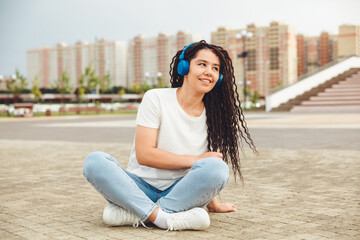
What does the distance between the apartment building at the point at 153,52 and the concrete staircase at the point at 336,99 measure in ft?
184

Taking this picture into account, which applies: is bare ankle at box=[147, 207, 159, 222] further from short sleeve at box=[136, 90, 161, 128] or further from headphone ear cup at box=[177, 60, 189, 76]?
headphone ear cup at box=[177, 60, 189, 76]

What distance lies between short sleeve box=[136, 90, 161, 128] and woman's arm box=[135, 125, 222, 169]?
36mm

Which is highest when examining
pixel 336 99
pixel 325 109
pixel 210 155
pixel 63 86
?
pixel 63 86

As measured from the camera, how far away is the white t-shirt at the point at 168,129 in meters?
3.20

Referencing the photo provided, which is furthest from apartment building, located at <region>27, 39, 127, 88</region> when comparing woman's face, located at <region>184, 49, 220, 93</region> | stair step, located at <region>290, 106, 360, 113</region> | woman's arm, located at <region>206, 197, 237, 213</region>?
woman's face, located at <region>184, 49, 220, 93</region>

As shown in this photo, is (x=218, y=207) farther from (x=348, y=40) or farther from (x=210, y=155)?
(x=348, y=40)

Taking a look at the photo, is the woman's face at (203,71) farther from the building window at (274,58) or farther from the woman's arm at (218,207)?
the building window at (274,58)

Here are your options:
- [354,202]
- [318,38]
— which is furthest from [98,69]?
[354,202]

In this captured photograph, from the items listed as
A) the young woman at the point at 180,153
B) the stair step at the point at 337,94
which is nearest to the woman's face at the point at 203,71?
the young woman at the point at 180,153

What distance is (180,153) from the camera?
327 centimetres

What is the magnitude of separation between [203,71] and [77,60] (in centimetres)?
10112

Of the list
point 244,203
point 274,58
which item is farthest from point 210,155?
point 274,58

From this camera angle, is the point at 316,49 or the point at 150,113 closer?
the point at 150,113

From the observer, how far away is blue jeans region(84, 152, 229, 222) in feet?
9.96
